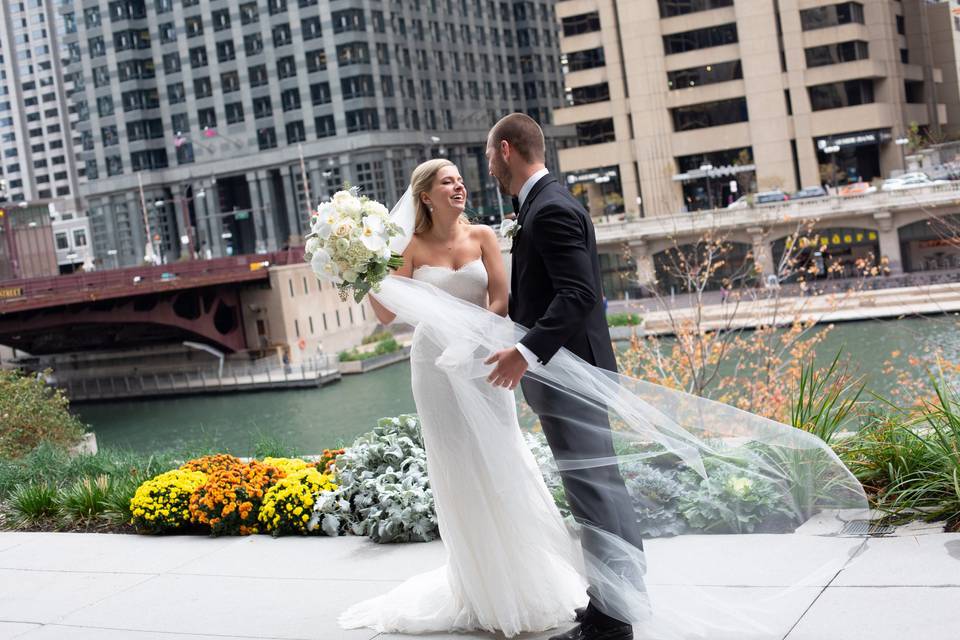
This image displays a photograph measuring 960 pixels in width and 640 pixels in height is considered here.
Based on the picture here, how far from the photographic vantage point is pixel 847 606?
5133 millimetres

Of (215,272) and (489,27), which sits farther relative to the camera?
(489,27)

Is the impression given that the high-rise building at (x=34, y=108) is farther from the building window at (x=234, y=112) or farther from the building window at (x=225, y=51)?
the building window at (x=225, y=51)

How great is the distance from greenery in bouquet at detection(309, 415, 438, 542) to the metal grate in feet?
9.01

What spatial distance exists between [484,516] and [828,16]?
7564 cm

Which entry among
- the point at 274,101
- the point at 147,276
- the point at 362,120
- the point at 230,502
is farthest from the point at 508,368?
the point at 274,101

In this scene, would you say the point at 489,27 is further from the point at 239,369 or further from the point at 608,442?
the point at 608,442

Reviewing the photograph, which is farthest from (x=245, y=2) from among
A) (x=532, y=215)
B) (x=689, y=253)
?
(x=532, y=215)

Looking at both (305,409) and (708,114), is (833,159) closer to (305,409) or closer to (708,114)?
(708,114)

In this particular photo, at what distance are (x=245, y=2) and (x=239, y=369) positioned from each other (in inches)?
2028

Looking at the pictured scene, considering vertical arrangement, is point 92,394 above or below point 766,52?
below

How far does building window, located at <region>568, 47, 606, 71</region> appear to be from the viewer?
79.5 meters

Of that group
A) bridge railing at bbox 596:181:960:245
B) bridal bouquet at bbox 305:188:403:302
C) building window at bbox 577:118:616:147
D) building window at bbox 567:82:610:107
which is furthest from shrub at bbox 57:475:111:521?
building window at bbox 567:82:610:107

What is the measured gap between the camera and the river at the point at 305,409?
39.8 m

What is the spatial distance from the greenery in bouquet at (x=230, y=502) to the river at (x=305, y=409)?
28022 mm
